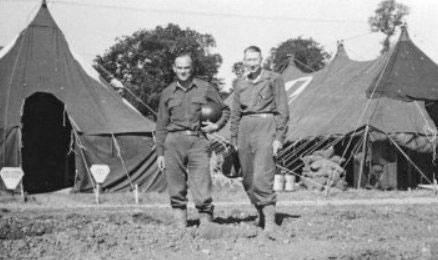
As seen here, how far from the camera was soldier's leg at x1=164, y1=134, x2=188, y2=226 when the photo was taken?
605 centimetres

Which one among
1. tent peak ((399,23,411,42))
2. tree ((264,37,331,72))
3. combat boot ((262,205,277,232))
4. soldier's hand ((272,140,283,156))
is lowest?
combat boot ((262,205,277,232))

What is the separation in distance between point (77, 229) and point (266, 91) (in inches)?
90.3

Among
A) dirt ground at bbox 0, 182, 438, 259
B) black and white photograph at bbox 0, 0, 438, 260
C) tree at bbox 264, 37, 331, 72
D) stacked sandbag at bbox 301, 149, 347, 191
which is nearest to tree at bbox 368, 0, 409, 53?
tree at bbox 264, 37, 331, 72

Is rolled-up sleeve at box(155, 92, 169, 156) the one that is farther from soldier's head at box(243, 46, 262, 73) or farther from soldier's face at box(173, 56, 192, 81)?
soldier's head at box(243, 46, 262, 73)

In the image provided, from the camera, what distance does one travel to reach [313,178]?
15266 millimetres

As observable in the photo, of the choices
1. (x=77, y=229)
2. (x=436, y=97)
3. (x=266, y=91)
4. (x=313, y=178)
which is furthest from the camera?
(x=436, y=97)

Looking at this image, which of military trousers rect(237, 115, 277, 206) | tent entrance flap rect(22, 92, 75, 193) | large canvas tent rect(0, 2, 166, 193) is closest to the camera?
military trousers rect(237, 115, 277, 206)

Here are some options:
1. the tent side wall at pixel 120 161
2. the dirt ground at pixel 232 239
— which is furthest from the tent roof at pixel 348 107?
the dirt ground at pixel 232 239

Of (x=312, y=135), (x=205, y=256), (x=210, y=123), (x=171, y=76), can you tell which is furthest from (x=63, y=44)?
(x=171, y=76)

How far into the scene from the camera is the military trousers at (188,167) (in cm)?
601

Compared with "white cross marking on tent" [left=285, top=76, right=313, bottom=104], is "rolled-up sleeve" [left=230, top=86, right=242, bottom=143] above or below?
below

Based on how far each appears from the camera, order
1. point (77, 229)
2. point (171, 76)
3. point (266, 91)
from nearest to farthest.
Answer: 1. point (77, 229)
2. point (266, 91)
3. point (171, 76)

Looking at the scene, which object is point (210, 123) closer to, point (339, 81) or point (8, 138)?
point (8, 138)

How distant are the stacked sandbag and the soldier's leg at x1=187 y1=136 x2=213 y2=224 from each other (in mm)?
8684
